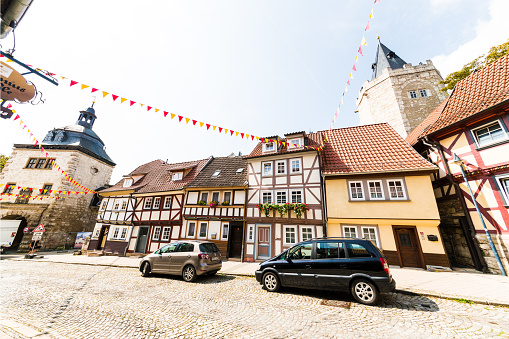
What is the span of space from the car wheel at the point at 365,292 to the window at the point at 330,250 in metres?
0.79

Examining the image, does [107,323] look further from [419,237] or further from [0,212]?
[0,212]

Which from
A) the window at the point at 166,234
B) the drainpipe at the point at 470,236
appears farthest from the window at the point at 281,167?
the window at the point at 166,234

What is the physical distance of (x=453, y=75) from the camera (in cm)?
1866

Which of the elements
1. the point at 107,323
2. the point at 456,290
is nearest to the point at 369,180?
the point at 456,290

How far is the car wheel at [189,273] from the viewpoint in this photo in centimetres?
810

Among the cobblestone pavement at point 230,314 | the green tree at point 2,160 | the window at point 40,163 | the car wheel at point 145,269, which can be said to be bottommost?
the cobblestone pavement at point 230,314

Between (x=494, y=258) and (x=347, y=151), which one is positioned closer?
(x=494, y=258)

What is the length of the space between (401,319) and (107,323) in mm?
6600

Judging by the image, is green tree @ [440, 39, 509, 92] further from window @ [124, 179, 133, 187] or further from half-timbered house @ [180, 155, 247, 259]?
window @ [124, 179, 133, 187]

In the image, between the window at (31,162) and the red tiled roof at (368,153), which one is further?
the window at (31,162)

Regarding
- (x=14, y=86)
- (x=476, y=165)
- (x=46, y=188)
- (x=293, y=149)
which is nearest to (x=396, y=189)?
(x=476, y=165)

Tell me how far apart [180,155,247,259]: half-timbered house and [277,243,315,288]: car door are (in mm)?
7403

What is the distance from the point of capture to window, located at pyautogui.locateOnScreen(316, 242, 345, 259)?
5.98 metres

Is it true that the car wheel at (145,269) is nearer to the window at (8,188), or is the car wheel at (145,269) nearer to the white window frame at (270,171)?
the white window frame at (270,171)
